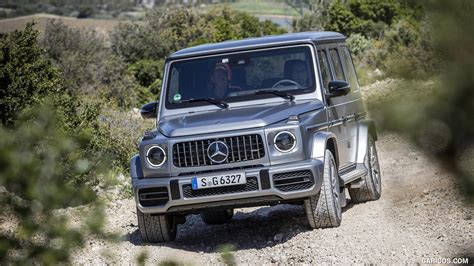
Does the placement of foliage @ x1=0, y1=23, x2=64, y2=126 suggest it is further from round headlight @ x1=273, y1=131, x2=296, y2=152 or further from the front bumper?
round headlight @ x1=273, y1=131, x2=296, y2=152

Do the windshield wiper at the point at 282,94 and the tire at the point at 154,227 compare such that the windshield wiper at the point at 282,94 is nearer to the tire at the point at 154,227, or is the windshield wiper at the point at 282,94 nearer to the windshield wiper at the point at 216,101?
the windshield wiper at the point at 216,101

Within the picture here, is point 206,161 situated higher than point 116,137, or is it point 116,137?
point 206,161

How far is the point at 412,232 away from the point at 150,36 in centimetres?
4210

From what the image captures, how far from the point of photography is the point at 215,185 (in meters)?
7.46

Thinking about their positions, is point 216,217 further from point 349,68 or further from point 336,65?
point 349,68

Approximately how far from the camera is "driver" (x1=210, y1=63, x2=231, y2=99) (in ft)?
28.2

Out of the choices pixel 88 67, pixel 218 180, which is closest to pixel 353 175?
pixel 218 180

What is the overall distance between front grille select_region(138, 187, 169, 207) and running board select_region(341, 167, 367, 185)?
179 centimetres

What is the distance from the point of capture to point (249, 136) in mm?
7496

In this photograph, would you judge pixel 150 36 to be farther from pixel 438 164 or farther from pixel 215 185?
pixel 438 164

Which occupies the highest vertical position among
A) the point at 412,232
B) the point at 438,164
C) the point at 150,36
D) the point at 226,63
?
the point at 438,164

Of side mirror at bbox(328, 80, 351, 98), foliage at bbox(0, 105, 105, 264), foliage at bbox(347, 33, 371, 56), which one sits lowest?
foliage at bbox(347, 33, 371, 56)

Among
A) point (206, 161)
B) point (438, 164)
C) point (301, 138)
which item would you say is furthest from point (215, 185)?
point (438, 164)

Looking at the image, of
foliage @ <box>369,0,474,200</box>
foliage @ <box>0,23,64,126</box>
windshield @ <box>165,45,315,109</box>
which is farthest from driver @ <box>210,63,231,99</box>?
foliage @ <box>0,23,64,126</box>
